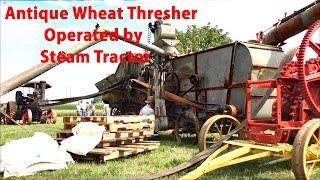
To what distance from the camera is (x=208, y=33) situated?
38.2 metres

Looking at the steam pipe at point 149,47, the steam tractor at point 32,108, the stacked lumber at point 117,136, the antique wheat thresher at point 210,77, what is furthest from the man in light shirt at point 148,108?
the steam tractor at point 32,108

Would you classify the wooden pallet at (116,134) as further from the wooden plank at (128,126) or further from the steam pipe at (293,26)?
the steam pipe at (293,26)

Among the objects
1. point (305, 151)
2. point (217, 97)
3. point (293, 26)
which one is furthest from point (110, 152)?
point (293, 26)

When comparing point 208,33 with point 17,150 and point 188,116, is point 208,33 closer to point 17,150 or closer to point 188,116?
point 188,116

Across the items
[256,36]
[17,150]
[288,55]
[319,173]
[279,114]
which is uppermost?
[256,36]

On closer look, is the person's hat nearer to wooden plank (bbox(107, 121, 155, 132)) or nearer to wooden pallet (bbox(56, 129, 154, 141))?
wooden plank (bbox(107, 121, 155, 132))

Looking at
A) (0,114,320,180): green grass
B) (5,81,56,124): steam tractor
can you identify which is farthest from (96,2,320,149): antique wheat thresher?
(5,81,56,124): steam tractor

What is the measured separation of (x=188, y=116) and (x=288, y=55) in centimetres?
370

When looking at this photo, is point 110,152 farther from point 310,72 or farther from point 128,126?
point 310,72

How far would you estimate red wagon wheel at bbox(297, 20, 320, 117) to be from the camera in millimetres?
5551

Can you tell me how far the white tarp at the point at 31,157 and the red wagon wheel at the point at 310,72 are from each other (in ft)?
13.7

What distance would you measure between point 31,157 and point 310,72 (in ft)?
15.7

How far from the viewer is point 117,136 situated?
25.5 ft

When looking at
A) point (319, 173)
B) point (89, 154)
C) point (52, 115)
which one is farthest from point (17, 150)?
point (52, 115)
